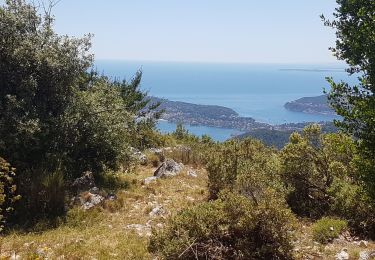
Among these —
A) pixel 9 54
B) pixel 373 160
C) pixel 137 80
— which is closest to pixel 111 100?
pixel 9 54

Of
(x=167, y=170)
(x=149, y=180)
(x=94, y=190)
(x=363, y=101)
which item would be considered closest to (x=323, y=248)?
(x=363, y=101)

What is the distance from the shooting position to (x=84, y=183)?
1201 centimetres

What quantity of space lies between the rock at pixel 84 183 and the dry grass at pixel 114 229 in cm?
98

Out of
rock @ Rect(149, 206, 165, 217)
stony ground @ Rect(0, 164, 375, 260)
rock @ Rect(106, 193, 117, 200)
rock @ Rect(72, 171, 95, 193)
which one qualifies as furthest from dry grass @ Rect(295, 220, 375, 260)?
rock @ Rect(72, 171, 95, 193)

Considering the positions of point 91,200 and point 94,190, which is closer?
point 91,200

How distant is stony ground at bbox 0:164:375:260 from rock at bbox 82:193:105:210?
229mm

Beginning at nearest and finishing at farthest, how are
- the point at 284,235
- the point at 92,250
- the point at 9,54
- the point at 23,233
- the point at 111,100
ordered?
the point at 284,235 < the point at 92,250 < the point at 23,233 < the point at 9,54 < the point at 111,100

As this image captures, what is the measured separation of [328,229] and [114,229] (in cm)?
527

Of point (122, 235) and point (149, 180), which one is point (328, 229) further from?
point (149, 180)

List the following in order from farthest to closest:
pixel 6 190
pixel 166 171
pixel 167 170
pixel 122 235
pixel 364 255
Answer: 1. pixel 167 170
2. pixel 166 171
3. pixel 6 190
4. pixel 122 235
5. pixel 364 255

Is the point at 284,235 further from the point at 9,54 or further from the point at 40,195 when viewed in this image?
the point at 9,54

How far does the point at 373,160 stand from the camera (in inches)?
262

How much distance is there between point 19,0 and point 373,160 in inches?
451

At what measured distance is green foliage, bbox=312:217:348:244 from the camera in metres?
8.29
